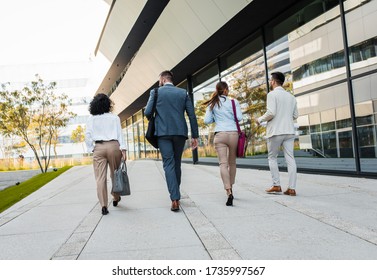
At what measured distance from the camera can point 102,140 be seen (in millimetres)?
5145

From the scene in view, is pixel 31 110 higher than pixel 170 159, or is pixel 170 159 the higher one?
pixel 31 110

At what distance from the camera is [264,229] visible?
3.70m

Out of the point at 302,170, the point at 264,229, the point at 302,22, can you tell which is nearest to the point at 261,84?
the point at 302,22

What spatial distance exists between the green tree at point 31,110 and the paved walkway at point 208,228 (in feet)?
52.9

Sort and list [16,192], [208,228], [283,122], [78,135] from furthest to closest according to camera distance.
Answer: [78,135] < [16,192] < [283,122] < [208,228]

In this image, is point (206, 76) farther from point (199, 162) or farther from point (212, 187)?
point (212, 187)

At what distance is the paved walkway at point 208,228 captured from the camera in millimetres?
3047

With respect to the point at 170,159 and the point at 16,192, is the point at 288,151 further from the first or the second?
the point at 16,192

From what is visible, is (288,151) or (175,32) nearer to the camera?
(288,151)

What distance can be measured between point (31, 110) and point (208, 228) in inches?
812

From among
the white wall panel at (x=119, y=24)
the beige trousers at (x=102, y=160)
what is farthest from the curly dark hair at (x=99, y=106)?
the white wall panel at (x=119, y=24)

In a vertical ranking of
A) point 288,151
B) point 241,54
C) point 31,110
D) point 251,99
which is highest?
point 31,110

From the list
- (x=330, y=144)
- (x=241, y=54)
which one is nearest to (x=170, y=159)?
(x=330, y=144)

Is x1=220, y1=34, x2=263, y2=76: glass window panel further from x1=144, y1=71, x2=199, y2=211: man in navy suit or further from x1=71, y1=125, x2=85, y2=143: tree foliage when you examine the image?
x1=71, y1=125, x2=85, y2=143: tree foliage
